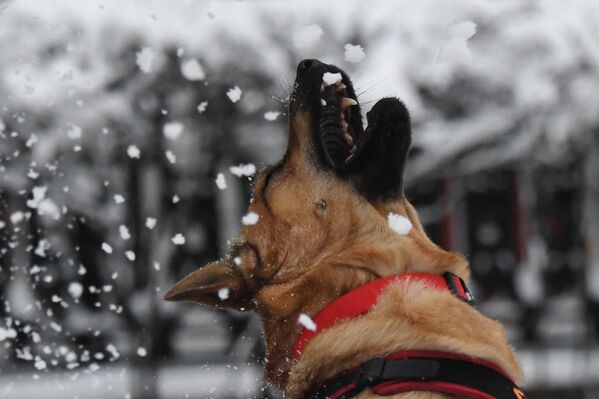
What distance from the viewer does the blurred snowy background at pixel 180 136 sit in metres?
7.64

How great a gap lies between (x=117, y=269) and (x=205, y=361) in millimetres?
2086

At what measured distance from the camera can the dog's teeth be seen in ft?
10.2

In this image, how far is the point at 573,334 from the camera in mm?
11273

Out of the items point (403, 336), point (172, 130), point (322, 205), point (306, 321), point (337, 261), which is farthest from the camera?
point (172, 130)

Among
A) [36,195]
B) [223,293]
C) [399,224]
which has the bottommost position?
[223,293]

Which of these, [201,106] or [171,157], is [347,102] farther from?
[171,157]

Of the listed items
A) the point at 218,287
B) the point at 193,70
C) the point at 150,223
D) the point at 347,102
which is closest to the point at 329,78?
the point at 347,102

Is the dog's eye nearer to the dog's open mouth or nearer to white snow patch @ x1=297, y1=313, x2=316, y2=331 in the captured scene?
the dog's open mouth

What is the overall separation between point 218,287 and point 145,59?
17.6 feet

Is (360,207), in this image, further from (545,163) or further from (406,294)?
(545,163)

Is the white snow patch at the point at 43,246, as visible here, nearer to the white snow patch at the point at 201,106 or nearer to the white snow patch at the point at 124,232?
the white snow patch at the point at 124,232

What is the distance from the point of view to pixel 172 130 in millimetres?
8508

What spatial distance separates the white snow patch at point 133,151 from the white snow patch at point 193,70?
866 millimetres

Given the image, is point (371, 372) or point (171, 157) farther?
point (171, 157)
